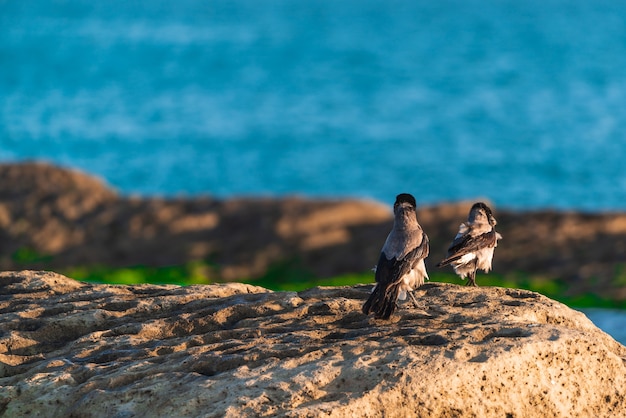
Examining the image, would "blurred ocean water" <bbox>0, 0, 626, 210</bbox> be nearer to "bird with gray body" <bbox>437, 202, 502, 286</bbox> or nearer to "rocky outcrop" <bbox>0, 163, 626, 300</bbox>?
"rocky outcrop" <bbox>0, 163, 626, 300</bbox>

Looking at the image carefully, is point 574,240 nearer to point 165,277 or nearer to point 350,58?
point 165,277

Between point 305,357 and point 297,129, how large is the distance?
5054 cm

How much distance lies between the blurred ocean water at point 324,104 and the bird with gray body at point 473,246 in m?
30.5

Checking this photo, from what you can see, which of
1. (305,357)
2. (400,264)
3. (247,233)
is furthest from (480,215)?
(247,233)

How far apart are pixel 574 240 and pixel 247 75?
2251 inches

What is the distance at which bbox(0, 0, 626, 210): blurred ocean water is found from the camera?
46281 mm

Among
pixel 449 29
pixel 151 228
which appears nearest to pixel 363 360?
pixel 151 228

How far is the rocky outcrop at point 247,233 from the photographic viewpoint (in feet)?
70.8

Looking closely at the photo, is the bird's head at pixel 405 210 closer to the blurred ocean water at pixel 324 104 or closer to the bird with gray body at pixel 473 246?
the bird with gray body at pixel 473 246

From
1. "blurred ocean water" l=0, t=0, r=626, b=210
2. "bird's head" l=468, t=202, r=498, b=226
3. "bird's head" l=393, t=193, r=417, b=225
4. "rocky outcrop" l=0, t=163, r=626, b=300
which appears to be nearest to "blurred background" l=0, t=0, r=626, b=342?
"rocky outcrop" l=0, t=163, r=626, b=300

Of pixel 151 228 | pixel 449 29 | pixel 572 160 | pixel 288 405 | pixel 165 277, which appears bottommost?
pixel 288 405

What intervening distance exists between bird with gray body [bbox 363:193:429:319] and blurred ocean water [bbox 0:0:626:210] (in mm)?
31963

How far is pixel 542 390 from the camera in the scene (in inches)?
299

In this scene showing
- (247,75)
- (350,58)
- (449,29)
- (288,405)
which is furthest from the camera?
(449,29)
